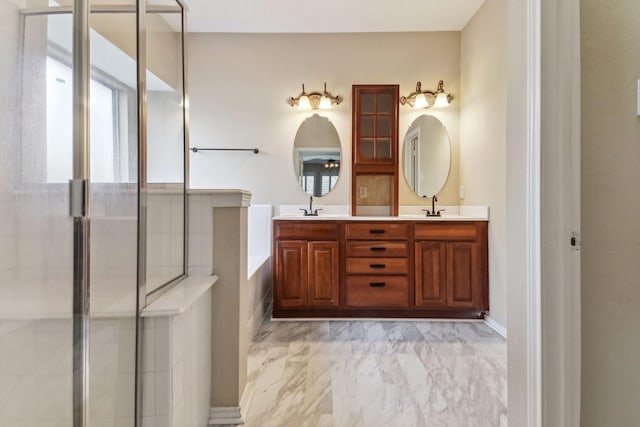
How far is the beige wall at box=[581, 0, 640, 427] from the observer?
35.7 inches

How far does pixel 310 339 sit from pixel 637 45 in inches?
88.3

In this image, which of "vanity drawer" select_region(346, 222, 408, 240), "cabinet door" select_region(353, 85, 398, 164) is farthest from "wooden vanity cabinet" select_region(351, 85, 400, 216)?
"vanity drawer" select_region(346, 222, 408, 240)

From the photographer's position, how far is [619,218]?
3.00 ft

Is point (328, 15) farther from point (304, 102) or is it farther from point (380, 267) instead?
point (380, 267)

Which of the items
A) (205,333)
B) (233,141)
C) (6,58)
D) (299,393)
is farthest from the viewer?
(233,141)

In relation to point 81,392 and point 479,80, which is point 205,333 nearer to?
point 81,392

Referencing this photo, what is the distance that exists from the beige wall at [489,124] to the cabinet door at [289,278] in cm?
155

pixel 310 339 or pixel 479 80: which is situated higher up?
pixel 479 80

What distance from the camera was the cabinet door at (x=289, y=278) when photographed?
2.74 metres

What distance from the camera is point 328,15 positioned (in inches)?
116

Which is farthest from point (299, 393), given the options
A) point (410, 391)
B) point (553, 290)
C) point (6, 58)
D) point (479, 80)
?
point (479, 80)

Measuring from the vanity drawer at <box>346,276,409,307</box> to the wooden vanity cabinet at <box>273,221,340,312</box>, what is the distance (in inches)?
5.4

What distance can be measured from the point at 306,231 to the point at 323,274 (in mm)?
392

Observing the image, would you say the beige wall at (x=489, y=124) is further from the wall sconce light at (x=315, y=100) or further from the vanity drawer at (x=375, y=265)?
the wall sconce light at (x=315, y=100)
